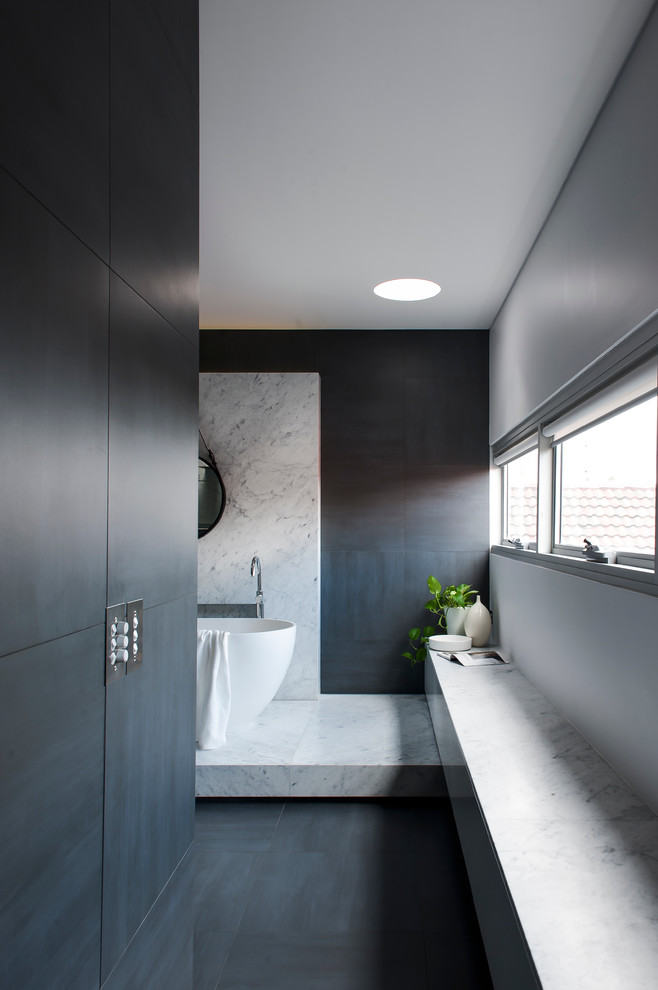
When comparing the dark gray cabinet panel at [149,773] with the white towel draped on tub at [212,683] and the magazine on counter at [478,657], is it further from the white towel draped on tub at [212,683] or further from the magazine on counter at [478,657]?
the magazine on counter at [478,657]

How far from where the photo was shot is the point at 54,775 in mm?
989

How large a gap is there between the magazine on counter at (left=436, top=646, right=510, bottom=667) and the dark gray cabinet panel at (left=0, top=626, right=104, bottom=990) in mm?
2852

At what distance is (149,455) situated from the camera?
1.37 meters

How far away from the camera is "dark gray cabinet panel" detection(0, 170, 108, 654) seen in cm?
87

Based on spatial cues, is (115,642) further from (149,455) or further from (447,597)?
(447,597)

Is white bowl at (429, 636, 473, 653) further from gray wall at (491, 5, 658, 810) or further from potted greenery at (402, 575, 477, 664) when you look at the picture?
gray wall at (491, 5, 658, 810)

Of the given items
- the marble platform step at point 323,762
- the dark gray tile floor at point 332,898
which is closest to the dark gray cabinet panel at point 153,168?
the dark gray tile floor at point 332,898

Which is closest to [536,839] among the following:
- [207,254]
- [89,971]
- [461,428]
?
[89,971]

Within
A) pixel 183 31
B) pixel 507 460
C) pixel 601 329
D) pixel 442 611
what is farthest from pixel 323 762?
pixel 183 31

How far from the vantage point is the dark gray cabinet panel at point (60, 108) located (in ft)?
2.86

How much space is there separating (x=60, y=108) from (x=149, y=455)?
59 centimetres

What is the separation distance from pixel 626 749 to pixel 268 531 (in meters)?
2.87

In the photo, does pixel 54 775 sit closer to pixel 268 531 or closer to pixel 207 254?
pixel 207 254

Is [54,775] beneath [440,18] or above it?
beneath
